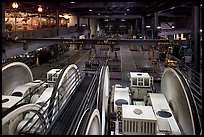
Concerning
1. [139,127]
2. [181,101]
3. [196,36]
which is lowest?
[139,127]

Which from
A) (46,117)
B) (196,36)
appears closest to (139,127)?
(46,117)

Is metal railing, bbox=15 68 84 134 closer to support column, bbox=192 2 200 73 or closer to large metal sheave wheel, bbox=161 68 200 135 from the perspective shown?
large metal sheave wheel, bbox=161 68 200 135

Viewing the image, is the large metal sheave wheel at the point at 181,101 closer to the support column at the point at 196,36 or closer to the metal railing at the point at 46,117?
the support column at the point at 196,36

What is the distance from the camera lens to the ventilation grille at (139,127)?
6030 millimetres

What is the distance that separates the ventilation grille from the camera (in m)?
6.03

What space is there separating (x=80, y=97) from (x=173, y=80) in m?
3.87

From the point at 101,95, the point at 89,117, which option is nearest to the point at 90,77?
the point at 101,95

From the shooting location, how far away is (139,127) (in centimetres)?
615

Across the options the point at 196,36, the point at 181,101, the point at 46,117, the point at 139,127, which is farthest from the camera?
the point at 196,36

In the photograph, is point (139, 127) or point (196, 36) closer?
point (139, 127)

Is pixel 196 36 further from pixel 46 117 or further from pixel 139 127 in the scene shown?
pixel 46 117

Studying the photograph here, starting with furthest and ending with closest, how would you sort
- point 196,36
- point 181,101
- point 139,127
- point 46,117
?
point 196,36 → point 181,101 → point 139,127 → point 46,117

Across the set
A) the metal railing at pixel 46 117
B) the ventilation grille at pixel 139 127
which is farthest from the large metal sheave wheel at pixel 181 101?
the metal railing at pixel 46 117

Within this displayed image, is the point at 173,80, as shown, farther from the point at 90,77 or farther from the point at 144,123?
the point at 90,77
